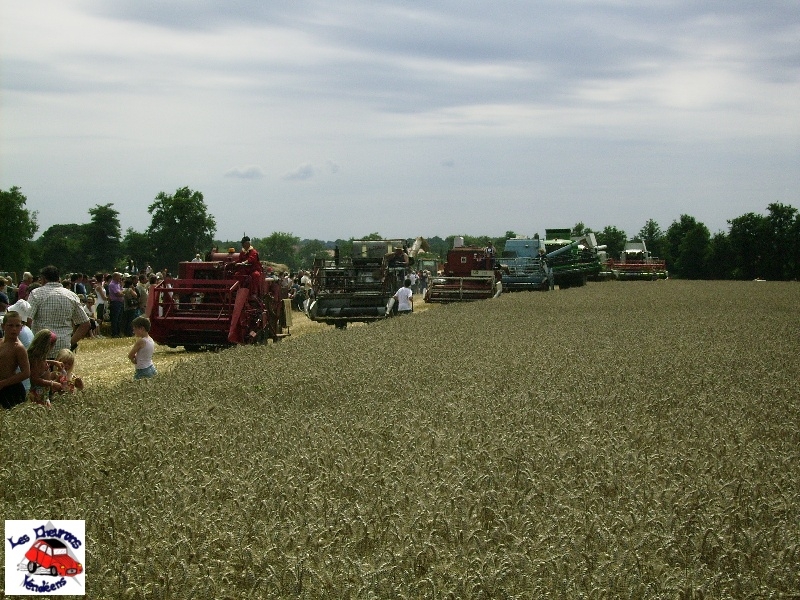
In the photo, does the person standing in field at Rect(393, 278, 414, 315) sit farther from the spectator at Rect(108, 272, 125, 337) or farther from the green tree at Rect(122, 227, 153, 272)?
the green tree at Rect(122, 227, 153, 272)

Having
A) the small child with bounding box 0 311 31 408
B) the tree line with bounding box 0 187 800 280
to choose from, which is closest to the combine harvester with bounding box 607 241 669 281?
the tree line with bounding box 0 187 800 280

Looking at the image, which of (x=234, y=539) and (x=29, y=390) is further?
(x=29, y=390)

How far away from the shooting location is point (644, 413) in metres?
10.3

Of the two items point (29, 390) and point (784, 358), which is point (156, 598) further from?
point (784, 358)

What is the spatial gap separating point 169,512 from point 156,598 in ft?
4.14

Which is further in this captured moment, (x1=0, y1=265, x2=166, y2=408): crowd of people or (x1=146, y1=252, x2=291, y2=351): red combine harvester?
(x1=146, y1=252, x2=291, y2=351): red combine harvester

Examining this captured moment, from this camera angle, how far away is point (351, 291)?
27.1 m

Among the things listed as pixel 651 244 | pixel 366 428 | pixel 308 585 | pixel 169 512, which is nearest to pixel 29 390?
pixel 366 428

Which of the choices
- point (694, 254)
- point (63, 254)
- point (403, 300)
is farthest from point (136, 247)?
point (403, 300)

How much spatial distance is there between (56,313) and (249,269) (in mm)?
7886

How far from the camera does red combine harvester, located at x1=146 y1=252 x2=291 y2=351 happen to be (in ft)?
63.7

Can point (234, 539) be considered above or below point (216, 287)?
below

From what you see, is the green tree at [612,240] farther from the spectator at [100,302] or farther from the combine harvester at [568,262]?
the spectator at [100,302]

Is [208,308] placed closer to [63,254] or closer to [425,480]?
[425,480]
